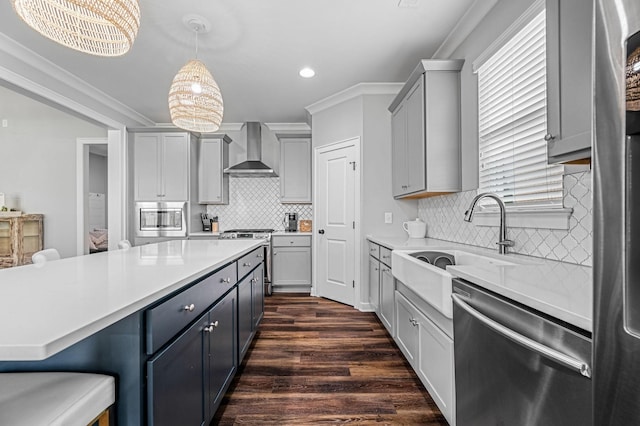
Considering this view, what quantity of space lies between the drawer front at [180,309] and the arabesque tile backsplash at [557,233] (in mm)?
1761

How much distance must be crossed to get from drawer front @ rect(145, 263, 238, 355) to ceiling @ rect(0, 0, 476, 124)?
211 cm

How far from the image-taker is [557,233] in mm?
1600

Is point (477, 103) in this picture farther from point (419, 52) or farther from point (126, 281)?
point (126, 281)

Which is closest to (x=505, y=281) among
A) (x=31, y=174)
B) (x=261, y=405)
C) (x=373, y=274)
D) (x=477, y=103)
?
(x=261, y=405)

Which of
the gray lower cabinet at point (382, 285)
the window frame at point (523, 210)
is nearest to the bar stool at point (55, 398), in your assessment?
the window frame at point (523, 210)

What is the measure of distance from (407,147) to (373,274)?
1427 millimetres

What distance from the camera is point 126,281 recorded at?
1109 mm

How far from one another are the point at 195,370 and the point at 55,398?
61 cm

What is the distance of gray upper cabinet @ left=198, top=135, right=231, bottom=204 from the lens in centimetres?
504

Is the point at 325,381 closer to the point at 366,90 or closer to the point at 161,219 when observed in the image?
the point at 366,90

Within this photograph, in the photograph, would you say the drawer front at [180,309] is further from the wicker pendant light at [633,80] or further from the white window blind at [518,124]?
the white window blind at [518,124]

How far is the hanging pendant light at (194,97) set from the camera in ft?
7.41

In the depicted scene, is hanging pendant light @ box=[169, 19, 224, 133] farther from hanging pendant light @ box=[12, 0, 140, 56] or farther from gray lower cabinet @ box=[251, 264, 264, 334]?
gray lower cabinet @ box=[251, 264, 264, 334]

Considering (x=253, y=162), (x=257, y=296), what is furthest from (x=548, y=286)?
(x=253, y=162)
